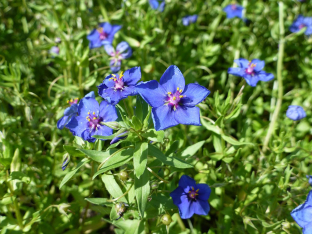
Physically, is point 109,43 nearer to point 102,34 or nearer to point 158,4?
point 102,34

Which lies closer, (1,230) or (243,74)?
(1,230)

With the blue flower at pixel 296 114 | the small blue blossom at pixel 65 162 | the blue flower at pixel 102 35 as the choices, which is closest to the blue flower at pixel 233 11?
the blue flower at pixel 102 35

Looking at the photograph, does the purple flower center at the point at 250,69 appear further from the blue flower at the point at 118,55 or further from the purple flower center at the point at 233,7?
the purple flower center at the point at 233,7

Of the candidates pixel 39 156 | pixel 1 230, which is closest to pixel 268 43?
pixel 39 156

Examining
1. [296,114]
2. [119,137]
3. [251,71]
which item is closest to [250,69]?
[251,71]

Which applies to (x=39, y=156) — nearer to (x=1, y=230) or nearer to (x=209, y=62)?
(x=1, y=230)

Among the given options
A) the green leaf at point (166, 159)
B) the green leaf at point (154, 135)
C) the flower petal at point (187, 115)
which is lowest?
the green leaf at point (166, 159)

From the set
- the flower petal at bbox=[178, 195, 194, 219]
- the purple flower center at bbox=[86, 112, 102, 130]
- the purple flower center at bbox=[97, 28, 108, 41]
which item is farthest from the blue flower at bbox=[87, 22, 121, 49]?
the flower petal at bbox=[178, 195, 194, 219]
